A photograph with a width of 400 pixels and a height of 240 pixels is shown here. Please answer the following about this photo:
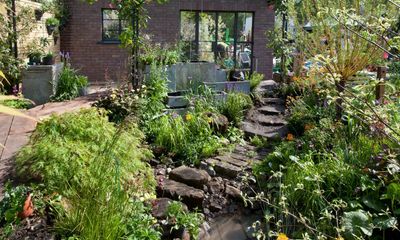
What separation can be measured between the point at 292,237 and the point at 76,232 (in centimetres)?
175

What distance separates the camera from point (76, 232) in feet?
9.34

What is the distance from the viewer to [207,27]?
40.0ft

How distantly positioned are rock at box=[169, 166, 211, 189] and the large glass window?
7449mm

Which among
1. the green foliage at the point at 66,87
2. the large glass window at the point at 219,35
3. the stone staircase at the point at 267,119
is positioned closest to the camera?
the stone staircase at the point at 267,119

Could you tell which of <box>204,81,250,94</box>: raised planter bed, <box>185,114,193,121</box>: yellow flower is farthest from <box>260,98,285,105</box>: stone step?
<box>185,114,193,121</box>: yellow flower

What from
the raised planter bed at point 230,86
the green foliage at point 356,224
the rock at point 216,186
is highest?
the raised planter bed at point 230,86

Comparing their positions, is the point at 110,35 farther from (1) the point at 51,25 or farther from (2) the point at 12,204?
(2) the point at 12,204

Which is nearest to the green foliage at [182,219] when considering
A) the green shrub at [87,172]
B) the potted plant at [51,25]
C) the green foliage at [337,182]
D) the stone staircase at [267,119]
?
the green shrub at [87,172]

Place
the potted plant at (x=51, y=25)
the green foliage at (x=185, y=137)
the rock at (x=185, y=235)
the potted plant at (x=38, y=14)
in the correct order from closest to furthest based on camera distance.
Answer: the rock at (x=185, y=235) → the green foliage at (x=185, y=137) → the potted plant at (x=38, y=14) → the potted plant at (x=51, y=25)

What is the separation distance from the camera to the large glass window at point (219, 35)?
12055 millimetres

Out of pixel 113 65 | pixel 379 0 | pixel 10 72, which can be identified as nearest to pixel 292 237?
pixel 379 0

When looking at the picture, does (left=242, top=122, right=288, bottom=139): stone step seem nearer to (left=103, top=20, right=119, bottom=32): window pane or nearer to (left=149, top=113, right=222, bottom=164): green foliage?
(left=149, top=113, right=222, bottom=164): green foliage

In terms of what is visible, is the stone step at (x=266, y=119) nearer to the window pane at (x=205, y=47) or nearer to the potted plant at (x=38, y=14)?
the potted plant at (x=38, y=14)

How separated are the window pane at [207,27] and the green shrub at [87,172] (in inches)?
340
